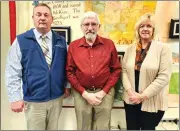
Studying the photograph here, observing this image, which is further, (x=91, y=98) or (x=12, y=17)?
(x=12, y=17)

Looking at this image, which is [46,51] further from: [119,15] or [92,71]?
[119,15]

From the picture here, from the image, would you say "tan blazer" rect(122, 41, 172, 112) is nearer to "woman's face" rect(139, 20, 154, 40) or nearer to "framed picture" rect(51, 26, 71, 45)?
"woman's face" rect(139, 20, 154, 40)

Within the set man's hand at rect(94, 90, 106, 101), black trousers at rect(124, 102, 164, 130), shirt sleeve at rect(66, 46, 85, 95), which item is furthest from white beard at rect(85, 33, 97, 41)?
black trousers at rect(124, 102, 164, 130)

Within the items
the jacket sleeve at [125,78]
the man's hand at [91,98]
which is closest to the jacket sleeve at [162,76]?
the jacket sleeve at [125,78]

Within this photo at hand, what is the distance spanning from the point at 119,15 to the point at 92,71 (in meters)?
0.81

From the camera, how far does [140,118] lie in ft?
6.61

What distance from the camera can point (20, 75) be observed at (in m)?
1.83

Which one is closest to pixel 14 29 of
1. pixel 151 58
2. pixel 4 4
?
pixel 4 4

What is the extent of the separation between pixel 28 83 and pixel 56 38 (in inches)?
18.3

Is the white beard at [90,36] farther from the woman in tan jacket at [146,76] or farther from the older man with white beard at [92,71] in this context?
the woman in tan jacket at [146,76]

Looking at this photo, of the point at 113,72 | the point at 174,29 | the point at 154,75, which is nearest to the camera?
the point at 154,75

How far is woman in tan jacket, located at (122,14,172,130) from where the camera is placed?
1.84 metres

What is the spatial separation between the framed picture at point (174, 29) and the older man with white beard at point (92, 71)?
773 mm

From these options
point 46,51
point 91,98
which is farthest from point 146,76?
point 46,51
